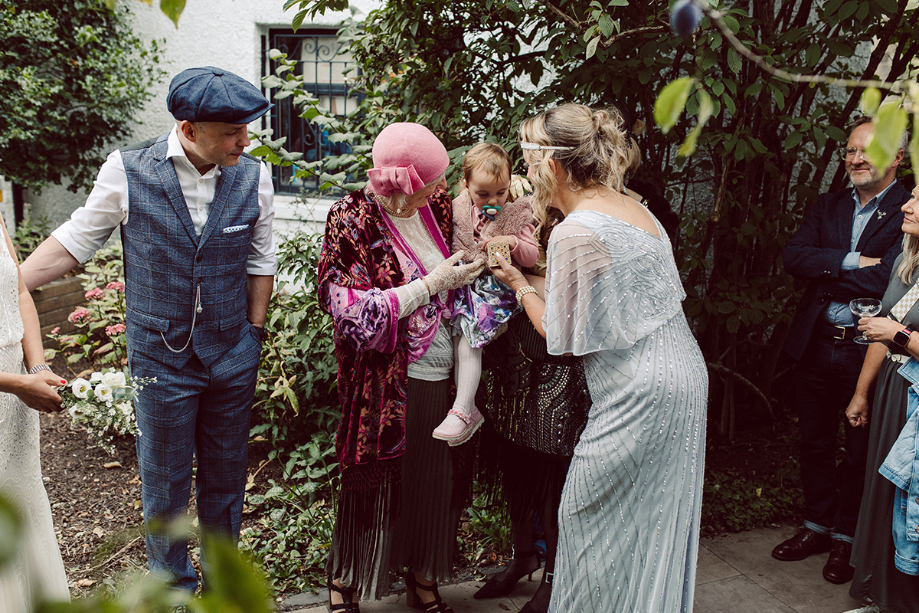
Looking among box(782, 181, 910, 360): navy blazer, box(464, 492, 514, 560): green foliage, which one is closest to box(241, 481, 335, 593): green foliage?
box(464, 492, 514, 560): green foliage

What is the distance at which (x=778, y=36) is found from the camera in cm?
293

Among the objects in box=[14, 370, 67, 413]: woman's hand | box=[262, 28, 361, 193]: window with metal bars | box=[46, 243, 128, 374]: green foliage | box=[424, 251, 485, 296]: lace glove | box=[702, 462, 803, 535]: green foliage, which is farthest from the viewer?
box=[262, 28, 361, 193]: window with metal bars

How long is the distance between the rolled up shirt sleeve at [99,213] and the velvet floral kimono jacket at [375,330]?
685mm

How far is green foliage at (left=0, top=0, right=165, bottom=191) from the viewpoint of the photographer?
18.3 ft

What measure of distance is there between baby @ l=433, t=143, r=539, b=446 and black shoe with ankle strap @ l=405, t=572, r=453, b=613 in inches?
28.1

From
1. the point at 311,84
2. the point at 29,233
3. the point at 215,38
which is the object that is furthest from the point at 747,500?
the point at 29,233

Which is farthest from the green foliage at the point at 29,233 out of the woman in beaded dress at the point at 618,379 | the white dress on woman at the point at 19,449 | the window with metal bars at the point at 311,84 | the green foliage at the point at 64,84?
the woman in beaded dress at the point at 618,379

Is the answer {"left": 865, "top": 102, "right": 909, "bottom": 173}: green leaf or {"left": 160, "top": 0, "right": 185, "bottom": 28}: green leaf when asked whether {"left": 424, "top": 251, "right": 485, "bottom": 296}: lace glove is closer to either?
{"left": 160, "top": 0, "right": 185, "bottom": 28}: green leaf

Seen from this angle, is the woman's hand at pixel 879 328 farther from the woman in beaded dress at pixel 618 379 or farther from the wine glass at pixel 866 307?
the woman in beaded dress at pixel 618 379

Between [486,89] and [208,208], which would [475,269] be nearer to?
[208,208]

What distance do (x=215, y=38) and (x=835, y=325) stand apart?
5415 mm

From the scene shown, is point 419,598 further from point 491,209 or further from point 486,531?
point 491,209

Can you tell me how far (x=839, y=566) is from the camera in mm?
3238

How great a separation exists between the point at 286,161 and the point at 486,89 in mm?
1130
